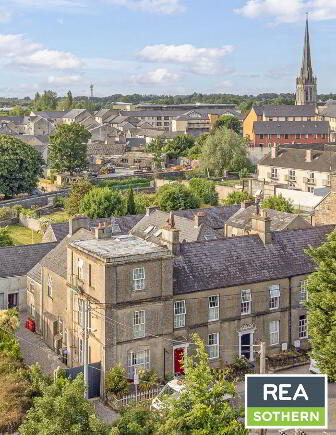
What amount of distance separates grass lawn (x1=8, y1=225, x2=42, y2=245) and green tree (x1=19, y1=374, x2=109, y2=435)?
49.1 metres

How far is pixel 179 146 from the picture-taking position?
461 ft

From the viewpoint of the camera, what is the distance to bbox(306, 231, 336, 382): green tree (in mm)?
31297

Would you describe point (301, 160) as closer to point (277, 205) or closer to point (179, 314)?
point (277, 205)

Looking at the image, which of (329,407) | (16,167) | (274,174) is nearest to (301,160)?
(274,174)

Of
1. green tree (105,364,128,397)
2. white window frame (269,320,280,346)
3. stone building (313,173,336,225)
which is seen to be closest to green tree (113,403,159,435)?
green tree (105,364,128,397)

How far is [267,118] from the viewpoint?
163m

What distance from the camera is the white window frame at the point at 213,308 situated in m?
35.6

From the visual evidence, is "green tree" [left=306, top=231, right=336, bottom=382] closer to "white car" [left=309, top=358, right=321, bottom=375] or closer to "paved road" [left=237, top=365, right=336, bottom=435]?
"paved road" [left=237, top=365, right=336, bottom=435]

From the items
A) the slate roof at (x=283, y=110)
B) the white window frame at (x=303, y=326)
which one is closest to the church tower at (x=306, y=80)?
the slate roof at (x=283, y=110)

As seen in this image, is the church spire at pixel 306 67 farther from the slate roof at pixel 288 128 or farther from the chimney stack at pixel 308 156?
the chimney stack at pixel 308 156

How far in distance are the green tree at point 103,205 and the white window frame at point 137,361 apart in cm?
3918

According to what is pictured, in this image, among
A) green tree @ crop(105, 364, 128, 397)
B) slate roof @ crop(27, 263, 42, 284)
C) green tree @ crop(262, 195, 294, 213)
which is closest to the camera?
green tree @ crop(105, 364, 128, 397)

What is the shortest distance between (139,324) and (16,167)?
65.4m

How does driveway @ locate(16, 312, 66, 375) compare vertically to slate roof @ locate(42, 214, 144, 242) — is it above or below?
below
